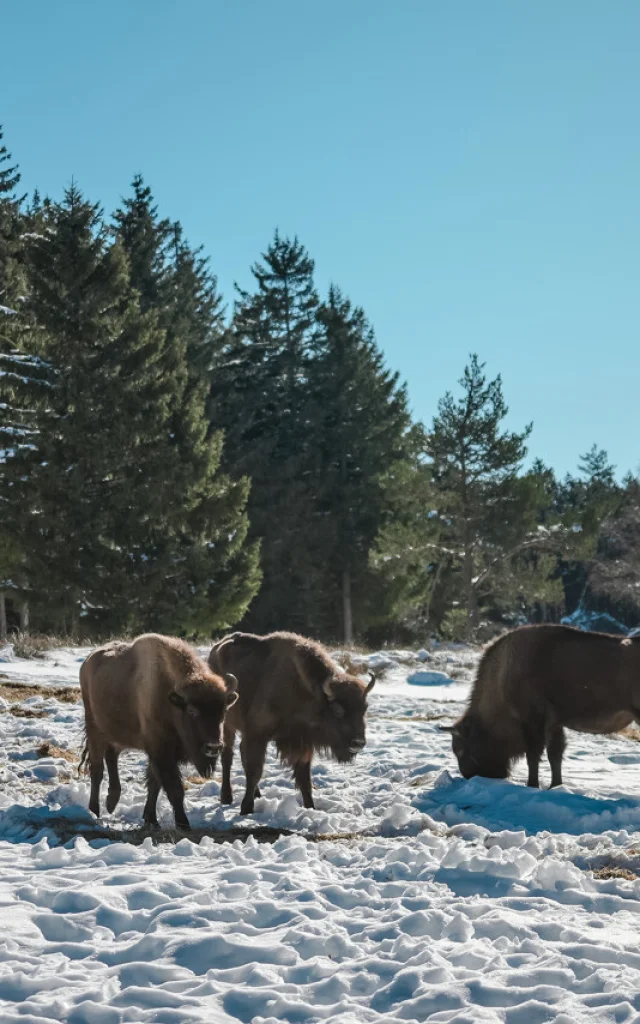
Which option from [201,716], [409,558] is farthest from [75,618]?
[201,716]

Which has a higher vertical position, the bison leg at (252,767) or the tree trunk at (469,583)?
the tree trunk at (469,583)

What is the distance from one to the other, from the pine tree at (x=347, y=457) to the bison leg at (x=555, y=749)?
3643cm

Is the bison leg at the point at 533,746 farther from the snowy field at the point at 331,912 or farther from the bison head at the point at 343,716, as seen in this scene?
the bison head at the point at 343,716

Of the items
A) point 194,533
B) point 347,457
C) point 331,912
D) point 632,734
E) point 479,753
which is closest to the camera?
point 331,912

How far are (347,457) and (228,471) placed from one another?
6.39m

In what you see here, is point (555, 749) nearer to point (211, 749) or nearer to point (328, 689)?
point (328, 689)

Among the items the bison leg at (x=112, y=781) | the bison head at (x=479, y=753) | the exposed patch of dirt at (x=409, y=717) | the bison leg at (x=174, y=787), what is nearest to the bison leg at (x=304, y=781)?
the bison leg at (x=174, y=787)

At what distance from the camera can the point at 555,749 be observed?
11.6 m

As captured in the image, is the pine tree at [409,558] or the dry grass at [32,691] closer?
the dry grass at [32,691]

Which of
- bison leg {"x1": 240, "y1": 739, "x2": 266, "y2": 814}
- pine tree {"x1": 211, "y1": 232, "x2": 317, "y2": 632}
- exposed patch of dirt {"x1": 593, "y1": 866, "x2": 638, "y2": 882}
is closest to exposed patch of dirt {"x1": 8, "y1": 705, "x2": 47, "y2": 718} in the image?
bison leg {"x1": 240, "y1": 739, "x2": 266, "y2": 814}

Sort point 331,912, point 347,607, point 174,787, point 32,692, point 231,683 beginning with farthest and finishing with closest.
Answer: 1. point 347,607
2. point 32,692
3. point 231,683
4. point 174,787
5. point 331,912

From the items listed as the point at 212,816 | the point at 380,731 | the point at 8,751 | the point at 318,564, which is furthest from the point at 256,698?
the point at 318,564

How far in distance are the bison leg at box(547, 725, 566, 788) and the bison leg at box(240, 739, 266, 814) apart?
326 centimetres

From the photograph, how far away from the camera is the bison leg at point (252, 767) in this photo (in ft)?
32.9
